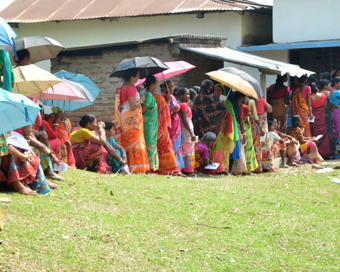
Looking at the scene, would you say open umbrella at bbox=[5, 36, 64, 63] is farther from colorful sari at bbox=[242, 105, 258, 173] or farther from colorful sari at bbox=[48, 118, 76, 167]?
colorful sari at bbox=[242, 105, 258, 173]

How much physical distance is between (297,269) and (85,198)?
102 inches

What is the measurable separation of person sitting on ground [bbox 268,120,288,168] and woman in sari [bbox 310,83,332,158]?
1908mm

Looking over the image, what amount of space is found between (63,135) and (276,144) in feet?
16.8

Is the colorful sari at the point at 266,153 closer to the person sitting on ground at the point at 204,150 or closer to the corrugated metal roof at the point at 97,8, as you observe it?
the person sitting on ground at the point at 204,150

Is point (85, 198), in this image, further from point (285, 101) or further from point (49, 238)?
point (285, 101)

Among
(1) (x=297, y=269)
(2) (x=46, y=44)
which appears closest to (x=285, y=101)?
(2) (x=46, y=44)

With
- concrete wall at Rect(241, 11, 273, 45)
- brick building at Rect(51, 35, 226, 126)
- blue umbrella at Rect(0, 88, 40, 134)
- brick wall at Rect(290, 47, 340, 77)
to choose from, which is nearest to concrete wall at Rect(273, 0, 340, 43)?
brick wall at Rect(290, 47, 340, 77)

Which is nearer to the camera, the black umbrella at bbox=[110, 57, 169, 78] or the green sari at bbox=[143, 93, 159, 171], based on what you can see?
the black umbrella at bbox=[110, 57, 169, 78]

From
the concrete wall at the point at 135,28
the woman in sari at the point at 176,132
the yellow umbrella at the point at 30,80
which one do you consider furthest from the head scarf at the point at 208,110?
the concrete wall at the point at 135,28

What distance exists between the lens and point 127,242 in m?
5.39

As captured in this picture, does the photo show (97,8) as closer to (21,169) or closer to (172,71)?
(172,71)

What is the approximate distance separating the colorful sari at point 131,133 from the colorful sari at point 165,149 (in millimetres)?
476

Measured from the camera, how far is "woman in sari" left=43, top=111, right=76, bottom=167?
8141 millimetres

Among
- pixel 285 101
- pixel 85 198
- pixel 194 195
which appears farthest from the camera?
pixel 285 101
